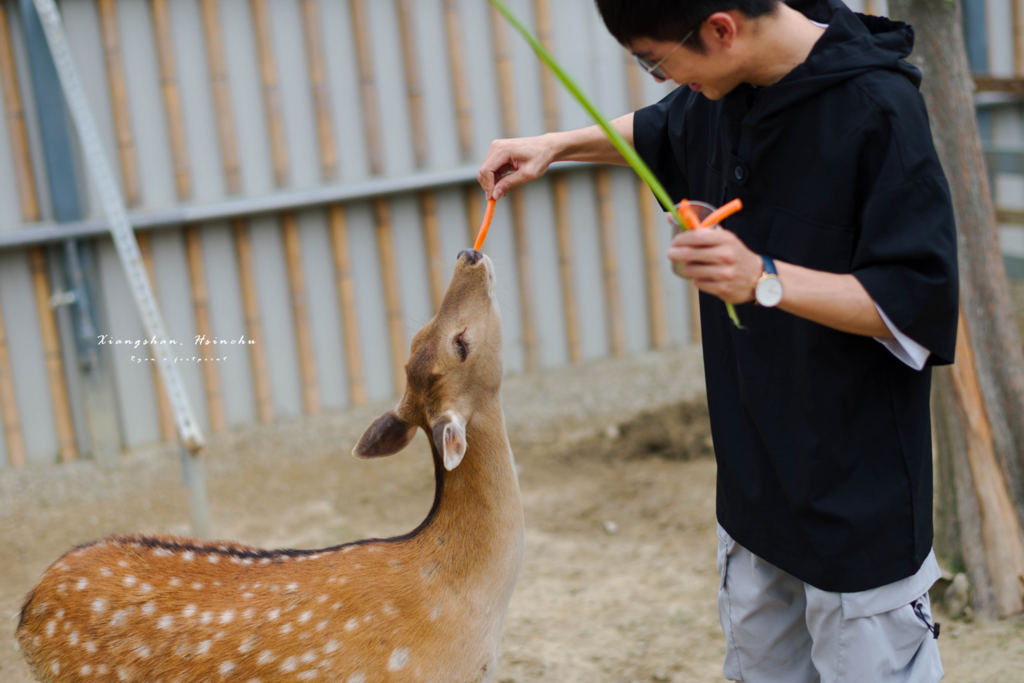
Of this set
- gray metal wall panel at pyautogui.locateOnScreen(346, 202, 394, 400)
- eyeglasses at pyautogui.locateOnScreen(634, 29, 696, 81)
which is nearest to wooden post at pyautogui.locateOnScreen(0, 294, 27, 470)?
gray metal wall panel at pyautogui.locateOnScreen(346, 202, 394, 400)

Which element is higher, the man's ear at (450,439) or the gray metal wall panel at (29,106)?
the gray metal wall panel at (29,106)

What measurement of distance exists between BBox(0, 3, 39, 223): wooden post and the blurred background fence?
0.01 meters

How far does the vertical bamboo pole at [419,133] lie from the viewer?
5.88 metres

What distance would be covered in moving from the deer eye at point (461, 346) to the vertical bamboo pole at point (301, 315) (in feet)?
11.0

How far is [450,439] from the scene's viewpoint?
240 cm

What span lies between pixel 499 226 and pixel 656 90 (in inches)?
56.1

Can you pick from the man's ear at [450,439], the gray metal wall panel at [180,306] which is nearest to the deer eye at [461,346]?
the man's ear at [450,439]

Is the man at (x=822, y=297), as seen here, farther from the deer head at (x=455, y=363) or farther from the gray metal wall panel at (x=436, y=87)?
the gray metal wall panel at (x=436, y=87)

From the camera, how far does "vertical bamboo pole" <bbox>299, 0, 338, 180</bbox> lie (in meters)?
5.68

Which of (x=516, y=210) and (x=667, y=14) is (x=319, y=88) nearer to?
(x=516, y=210)

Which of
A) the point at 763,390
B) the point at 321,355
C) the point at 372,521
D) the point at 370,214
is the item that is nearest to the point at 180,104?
the point at 370,214

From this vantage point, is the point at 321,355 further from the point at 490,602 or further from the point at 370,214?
the point at 490,602

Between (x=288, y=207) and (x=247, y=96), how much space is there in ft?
2.27

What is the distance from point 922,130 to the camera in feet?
5.87
